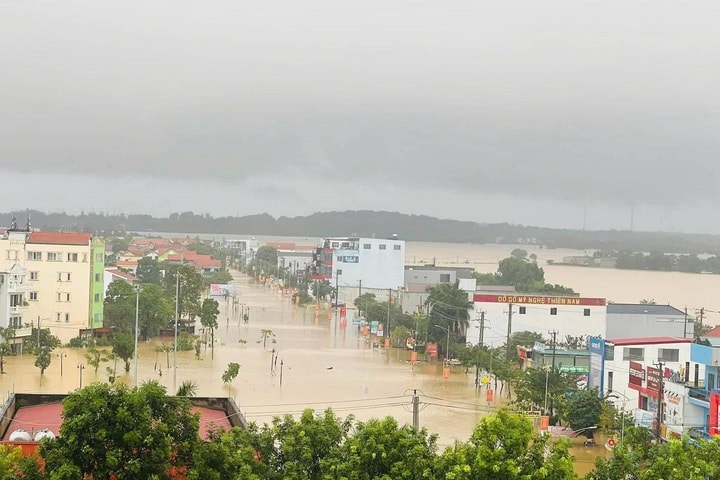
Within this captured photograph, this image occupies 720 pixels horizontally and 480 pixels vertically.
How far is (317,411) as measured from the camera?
18703 millimetres

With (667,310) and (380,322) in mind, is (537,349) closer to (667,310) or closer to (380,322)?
(667,310)

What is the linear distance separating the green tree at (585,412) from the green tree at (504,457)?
31.2 feet

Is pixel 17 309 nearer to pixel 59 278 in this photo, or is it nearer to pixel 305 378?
pixel 59 278

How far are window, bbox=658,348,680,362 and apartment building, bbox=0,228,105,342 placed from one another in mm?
15291

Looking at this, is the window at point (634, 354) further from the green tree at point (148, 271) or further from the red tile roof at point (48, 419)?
the green tree at point (148, 271)

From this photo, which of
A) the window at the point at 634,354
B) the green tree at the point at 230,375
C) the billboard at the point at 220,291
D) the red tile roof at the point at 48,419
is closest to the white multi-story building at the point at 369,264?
the billboard at the point at 220,291

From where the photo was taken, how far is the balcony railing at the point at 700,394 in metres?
15.4

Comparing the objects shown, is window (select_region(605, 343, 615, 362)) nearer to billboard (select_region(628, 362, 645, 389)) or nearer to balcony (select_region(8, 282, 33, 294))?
billboard (select_region(628, 362, 645, 389))

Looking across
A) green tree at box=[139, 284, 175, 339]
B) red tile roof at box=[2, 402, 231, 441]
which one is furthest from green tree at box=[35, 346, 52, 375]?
red tile roof at box=[2, 402, 231, 441]

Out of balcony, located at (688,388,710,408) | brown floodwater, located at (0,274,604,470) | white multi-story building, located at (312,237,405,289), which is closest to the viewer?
balcony, located at (688,388,710,408)

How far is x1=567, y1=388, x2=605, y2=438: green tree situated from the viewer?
17.2 meters

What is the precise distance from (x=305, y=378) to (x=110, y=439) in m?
15.5

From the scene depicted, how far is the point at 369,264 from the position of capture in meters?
49.1

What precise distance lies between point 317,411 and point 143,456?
1107 cm
